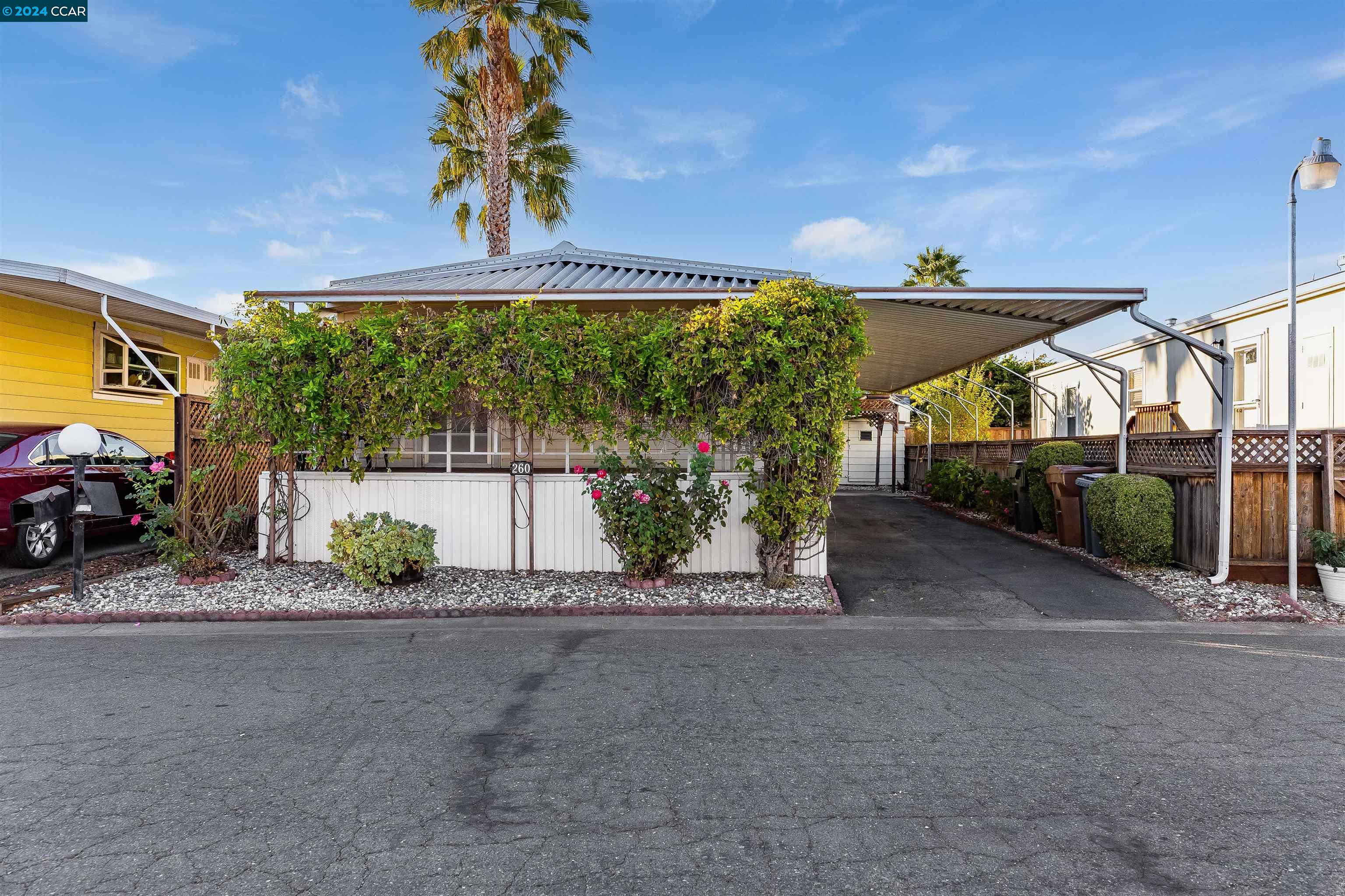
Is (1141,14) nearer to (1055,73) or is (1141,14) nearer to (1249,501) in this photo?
(1055,73)

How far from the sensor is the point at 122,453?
30.0 feet

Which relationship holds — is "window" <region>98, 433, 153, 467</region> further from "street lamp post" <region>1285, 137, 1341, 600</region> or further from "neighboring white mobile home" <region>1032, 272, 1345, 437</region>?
"street lamp post" <region>1285, 137, 1341, 600</region>

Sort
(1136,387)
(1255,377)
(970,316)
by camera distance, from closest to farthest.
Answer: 1. (970,316)
2. (1255,377)
3. (1136,387)

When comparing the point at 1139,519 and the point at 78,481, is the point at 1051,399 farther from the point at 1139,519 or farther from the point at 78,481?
the point at 78,481

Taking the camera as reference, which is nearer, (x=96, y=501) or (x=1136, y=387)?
(x=96, y=501)

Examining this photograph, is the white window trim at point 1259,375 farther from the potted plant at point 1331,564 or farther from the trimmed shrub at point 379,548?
the trimmed shrub at point 379,548

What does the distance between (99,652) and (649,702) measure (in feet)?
14.4

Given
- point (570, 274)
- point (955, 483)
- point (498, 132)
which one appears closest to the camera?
point (570, 274)

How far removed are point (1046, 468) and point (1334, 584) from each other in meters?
4.58

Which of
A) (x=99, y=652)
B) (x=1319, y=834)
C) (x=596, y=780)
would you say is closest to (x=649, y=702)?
(x=596, y=780)

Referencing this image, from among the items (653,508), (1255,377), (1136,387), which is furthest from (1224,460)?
(1136,387)

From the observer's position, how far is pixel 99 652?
5.28m

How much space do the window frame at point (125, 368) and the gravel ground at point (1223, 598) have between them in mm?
13538

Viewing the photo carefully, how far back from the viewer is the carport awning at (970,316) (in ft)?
24.0
